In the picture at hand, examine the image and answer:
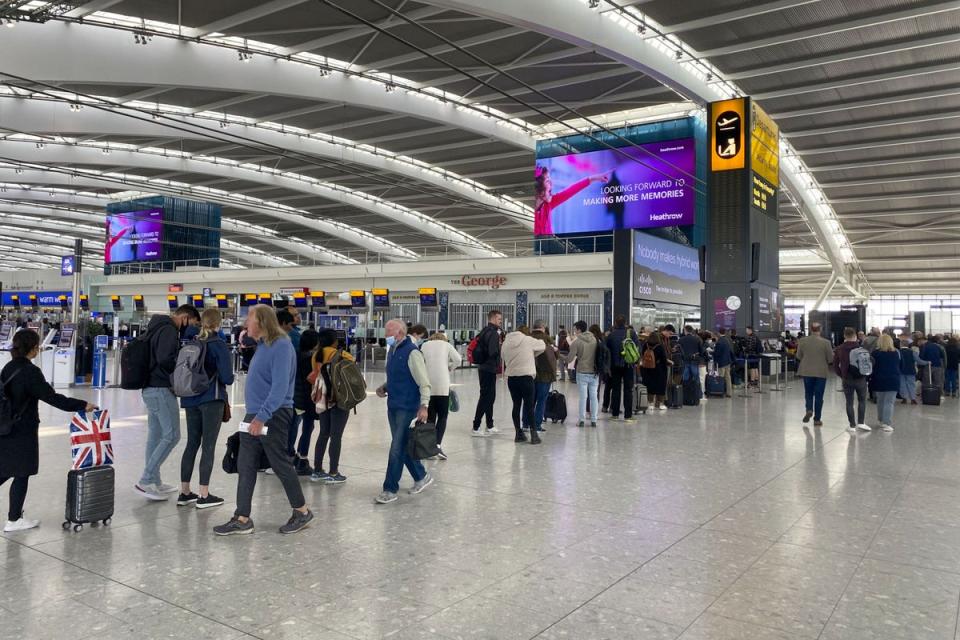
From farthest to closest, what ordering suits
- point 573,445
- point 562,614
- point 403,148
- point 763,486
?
point 403,148 < point 573,445 < point 763,486 < point 562,614

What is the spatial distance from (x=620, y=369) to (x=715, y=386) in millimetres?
5755

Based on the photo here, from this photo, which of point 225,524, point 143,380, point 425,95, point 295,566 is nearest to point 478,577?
point 295,566

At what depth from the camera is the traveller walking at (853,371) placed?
33.3ft

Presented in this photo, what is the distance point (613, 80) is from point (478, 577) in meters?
22.6

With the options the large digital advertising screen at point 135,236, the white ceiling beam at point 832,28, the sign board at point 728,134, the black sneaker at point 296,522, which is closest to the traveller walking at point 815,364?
the sign board at point 728,134

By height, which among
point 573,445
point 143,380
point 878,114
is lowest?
point 573,445

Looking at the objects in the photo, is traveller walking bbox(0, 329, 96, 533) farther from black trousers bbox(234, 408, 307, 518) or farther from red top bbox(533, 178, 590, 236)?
red top bbox(533, 178, 590, 236)

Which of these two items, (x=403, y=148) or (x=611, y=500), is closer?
(x=611, y=500)

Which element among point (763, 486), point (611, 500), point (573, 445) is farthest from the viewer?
point (573, 445)

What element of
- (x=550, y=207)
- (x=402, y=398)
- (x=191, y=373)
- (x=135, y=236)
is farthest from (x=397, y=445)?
(x=135, y=236)

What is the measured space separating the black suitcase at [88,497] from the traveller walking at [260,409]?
32.6 inches

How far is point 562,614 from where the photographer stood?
3414 mm

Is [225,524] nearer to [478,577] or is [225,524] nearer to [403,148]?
[478,577]

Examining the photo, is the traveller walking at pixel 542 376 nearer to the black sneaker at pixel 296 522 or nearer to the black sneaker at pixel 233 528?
the black sneaker at pixel 296 522
